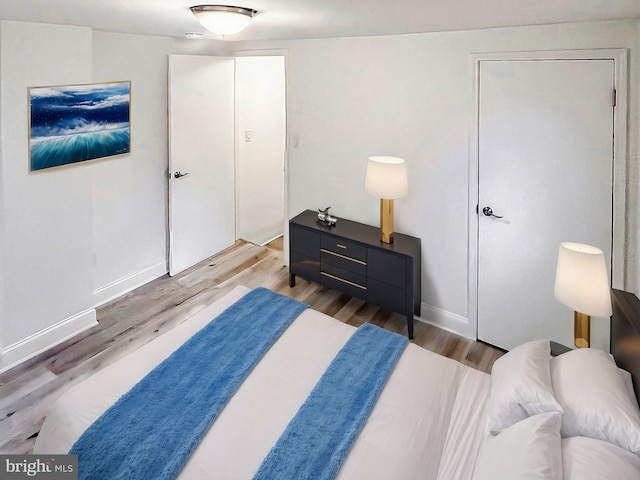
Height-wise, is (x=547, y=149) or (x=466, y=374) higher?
(x=547, y=149)

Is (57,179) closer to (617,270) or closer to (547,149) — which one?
(547,149)

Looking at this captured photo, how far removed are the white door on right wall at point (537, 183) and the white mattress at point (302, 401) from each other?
1.12 meters

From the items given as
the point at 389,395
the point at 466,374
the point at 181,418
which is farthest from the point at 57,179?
the point at 466,374

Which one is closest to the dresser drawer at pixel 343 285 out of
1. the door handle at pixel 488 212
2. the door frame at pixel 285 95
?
the door frame at pixel 285 95

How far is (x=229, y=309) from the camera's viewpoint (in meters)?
2.78

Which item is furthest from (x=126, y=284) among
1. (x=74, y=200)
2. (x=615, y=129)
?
(x=615, y=129)

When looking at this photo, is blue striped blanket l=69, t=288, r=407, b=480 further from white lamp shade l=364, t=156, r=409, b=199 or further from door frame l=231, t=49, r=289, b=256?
door frame l=231, t=49, r=289, b=256

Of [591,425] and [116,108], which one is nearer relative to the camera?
[591,425]

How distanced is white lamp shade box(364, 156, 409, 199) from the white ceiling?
3.10ft

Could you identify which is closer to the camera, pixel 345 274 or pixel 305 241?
pixel 345 274

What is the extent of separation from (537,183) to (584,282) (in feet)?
2.78

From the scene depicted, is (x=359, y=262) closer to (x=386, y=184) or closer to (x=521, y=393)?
(x=386, y=184)

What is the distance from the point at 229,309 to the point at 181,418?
900 mm

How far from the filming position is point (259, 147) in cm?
523
